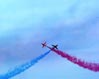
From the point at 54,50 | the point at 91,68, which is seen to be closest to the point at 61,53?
the point at 54,50

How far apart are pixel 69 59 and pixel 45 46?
726 centimetres

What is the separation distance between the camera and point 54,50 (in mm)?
81938

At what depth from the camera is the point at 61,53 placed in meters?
82.2

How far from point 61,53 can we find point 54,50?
6.57 ft

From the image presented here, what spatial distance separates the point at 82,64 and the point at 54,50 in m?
8.12

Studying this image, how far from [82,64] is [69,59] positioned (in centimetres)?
360

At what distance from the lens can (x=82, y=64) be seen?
8231 cm

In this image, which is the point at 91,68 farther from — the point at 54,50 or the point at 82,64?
the point at 54,50

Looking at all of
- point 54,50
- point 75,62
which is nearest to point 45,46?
point 54,50

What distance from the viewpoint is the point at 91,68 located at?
80812 millimetres

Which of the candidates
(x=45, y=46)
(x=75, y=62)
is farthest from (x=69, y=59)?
(x=45, y=46)

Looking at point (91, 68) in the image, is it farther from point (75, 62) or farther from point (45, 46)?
point (45, 46)

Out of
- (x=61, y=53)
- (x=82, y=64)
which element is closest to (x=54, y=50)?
(x=61, y=53)

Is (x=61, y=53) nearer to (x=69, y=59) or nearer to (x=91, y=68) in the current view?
(x=69, y=59)
